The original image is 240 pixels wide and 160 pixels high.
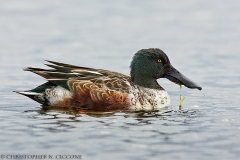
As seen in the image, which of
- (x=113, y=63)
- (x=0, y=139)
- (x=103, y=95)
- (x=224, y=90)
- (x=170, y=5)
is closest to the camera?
(x=0, y=139)

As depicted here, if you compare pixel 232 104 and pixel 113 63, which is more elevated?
pixel 113 63

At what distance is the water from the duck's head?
0.55m

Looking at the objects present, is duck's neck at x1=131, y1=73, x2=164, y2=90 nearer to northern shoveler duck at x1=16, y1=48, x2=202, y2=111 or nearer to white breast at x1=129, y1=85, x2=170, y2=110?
northern shoveler duck at x1=16, y1=48, x2=202, y2=111

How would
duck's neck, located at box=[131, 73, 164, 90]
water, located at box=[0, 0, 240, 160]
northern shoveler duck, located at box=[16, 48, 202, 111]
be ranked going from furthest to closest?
duck's neck, located at box=[131, 73, 164, 90]
northern shoveler duck, located at box=[16, 48, 202, 111]
water, located at box=[0, 0, 240, 160]

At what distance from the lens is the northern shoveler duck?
11539mm

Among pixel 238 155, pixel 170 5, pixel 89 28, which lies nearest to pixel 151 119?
pixel 238 155

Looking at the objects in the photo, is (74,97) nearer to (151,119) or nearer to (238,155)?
(151,119)

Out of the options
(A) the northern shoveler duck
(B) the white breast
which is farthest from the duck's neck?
(B) the white breast

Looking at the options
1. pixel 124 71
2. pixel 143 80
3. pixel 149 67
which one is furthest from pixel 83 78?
pixel 124 71

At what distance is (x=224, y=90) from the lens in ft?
45.2

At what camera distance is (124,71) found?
15.6m

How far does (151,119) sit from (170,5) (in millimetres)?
12955

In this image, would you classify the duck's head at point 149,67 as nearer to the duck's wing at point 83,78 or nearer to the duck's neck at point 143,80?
the duck's neck at point 143,80

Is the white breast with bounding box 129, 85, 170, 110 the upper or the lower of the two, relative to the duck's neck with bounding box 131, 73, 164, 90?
lower
